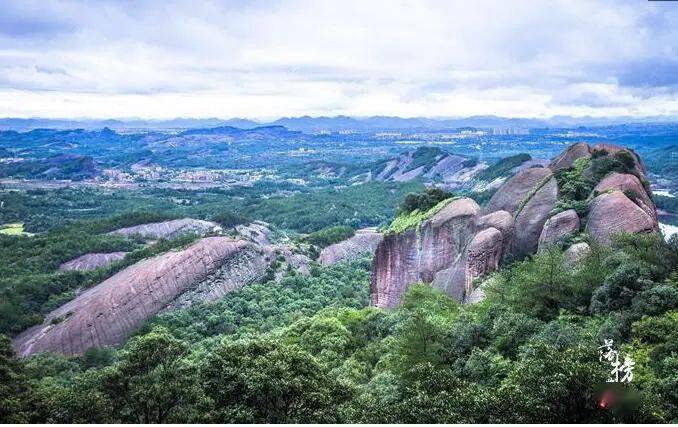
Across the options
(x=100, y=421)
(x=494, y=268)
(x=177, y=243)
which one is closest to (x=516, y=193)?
(x=494, y=268)

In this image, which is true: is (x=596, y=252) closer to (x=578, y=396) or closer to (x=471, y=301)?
(x=471, y=301)

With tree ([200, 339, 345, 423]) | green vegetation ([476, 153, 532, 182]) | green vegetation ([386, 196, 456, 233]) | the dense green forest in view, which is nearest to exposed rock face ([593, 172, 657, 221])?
the dense green forest

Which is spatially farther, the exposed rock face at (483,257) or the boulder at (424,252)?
the boulder at (424,252)

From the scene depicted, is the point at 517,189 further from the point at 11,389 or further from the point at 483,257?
the point at 11,389

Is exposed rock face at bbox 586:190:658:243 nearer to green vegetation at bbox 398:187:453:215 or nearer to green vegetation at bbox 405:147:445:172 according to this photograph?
green vegetation at bbox 398:187:453:215

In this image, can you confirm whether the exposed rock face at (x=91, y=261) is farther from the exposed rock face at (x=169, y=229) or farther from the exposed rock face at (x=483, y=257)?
the exposed rock face at (x=483, y=257)

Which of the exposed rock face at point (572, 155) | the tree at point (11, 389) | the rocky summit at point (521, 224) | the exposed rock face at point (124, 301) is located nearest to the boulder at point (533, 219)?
the rocky summit at point (521, 224)
